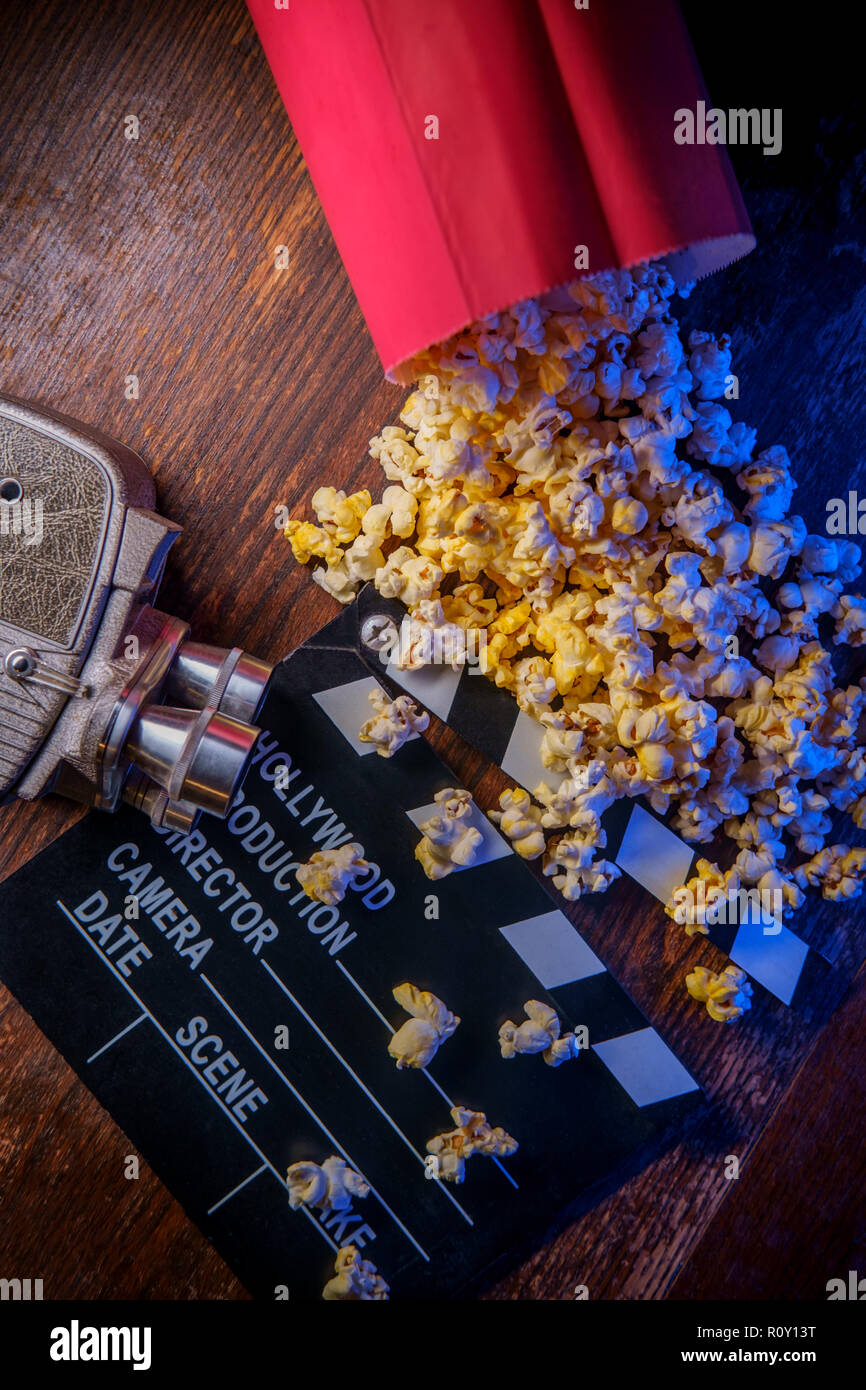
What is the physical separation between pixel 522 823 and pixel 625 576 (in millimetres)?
329

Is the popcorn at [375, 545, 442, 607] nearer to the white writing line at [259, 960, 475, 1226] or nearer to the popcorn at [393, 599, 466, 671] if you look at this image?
the popcorn at [393, 599, 466, 671]

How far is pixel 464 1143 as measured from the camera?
1075mm

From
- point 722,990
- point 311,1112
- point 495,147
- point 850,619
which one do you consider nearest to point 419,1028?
point 311,1112

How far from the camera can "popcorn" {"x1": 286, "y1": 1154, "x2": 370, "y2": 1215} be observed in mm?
1062

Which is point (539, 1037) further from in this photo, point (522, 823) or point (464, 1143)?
point (522, 823)

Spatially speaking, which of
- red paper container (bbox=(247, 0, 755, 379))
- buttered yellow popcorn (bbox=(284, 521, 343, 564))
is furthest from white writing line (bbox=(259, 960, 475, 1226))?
red paper container (bbox=(247, 0, 755, 379))

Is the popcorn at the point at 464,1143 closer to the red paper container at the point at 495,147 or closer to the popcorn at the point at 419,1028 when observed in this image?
the popcorn at the point at 419,1028

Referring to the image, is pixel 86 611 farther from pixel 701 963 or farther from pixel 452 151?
pixel 701 963

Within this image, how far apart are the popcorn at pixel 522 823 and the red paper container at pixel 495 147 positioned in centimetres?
54

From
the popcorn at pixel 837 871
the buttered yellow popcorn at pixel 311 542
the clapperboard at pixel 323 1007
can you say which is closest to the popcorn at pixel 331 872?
the clapperboard at pixel 323 1007

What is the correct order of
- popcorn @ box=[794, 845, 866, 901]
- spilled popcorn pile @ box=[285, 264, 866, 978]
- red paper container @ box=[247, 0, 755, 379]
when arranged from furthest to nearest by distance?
popcorn @ box=[794, 845, 866, 901]
spilled popcorn pile @ box=[285, 264, 866, 978]
red paper container @ box=[247, 0, 755, 379]

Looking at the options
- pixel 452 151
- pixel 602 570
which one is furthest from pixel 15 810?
pixel 452 151

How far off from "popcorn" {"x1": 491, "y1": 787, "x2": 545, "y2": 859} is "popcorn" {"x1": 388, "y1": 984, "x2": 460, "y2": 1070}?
21 centimetres

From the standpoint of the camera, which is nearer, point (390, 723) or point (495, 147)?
point (495, 147)
